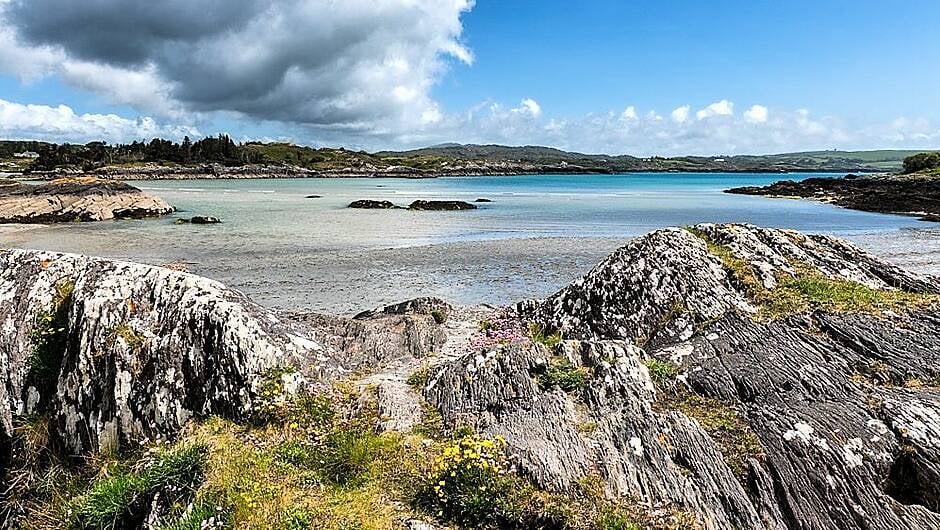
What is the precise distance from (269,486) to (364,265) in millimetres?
22811

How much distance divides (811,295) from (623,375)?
198 inches

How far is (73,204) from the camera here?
176 feet

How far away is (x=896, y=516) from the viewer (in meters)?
6.40

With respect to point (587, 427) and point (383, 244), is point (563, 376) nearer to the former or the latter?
point (587, 427)

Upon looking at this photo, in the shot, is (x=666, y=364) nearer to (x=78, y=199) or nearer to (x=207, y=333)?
(x=207, y=333)

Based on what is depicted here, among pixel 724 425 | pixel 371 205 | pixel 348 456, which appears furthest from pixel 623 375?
pixel 371 205

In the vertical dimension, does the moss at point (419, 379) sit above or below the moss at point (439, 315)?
below

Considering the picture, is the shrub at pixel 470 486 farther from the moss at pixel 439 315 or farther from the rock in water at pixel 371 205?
the rock in water at pixel 371 205

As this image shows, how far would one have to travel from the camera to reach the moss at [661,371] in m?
9.52

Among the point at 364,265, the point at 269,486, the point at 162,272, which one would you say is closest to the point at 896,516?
the point at 269,486

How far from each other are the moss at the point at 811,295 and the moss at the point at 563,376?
3.91 meters

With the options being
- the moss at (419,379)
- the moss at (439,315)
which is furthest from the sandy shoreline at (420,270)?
the moss at (419,379)

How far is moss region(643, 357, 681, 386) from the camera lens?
9.52 m

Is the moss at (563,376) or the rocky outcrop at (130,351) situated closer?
the rocky outcrop at (130,351)
